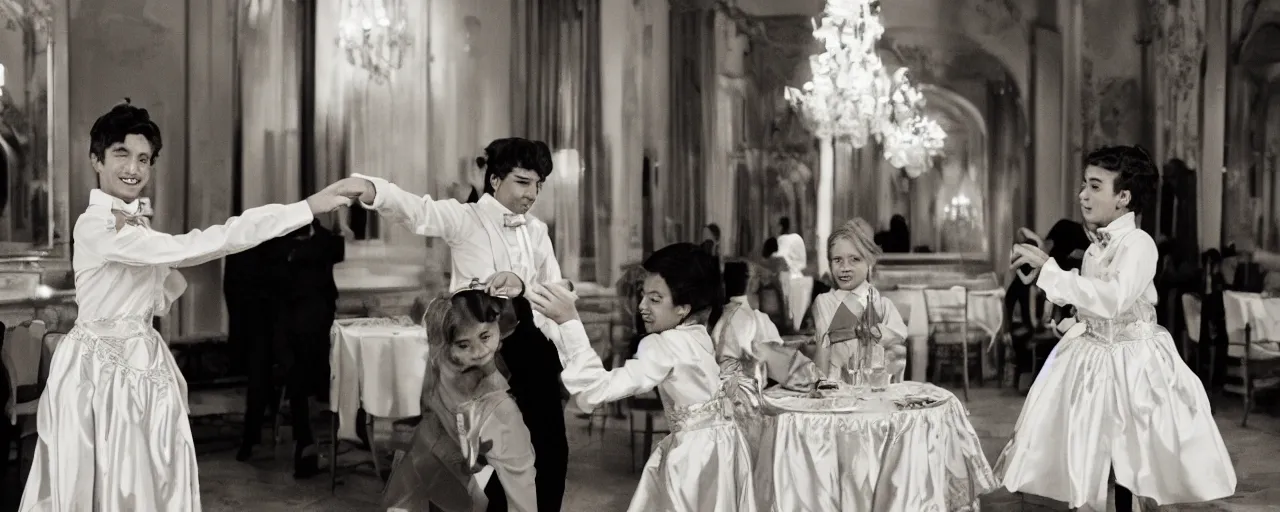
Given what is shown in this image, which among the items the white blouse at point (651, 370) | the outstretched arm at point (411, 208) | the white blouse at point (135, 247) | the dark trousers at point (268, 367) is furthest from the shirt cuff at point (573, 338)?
the dark trousers at point (268, 367)

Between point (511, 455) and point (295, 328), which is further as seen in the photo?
point (295, 328)

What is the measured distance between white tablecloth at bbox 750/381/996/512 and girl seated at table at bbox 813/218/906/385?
1.30ft

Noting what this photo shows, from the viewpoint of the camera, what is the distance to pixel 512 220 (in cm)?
398

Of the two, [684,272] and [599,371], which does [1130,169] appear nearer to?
[684,272]

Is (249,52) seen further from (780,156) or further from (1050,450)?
(1050,450)

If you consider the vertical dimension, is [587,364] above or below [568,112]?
below

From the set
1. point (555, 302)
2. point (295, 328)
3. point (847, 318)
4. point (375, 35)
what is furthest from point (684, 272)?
point (375, 35)

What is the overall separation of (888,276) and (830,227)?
500 mm

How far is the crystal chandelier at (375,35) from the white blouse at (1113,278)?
4088 millimetres

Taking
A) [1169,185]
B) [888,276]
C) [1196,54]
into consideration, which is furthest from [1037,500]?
[1196,54]

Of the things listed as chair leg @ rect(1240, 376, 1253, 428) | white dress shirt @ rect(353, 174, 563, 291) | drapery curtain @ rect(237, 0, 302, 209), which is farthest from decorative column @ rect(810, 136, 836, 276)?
white dress shirt @ rect(353, 174, 563, 291)

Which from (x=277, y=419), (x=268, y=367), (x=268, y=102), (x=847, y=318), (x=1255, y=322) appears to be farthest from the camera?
(x=1255, y=322)

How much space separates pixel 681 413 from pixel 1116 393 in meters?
1.65

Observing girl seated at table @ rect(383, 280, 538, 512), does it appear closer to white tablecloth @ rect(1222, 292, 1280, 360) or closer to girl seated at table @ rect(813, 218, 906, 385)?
girl seated at table @ rect(813, 218, 906, 385)
